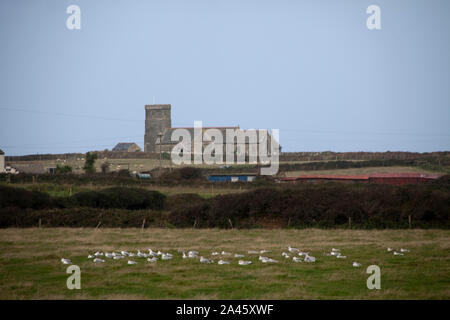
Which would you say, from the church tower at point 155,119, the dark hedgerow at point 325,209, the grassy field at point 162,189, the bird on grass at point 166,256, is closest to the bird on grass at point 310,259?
the bird on grass at point 166,256

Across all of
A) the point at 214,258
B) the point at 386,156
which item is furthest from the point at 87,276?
the point at 386,156

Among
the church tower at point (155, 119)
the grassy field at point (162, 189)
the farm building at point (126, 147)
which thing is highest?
the church tower at point (155, 119)

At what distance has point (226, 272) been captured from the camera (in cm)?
1548

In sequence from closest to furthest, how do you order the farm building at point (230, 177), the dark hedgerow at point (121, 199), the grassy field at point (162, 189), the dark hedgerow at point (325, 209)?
the dark hedgerow at point (325, 209) → the dark hedgerow at point (121, 199) → the grassy field at point (162, 189) → the farm building at point (230, 177)

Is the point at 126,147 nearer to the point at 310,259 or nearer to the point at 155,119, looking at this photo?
the point at 155,119

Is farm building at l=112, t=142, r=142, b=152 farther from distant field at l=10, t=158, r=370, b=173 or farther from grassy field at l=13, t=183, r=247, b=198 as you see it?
grassy field at l=13, t=183, r=247, b=198

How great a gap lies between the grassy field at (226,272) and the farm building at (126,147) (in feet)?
355

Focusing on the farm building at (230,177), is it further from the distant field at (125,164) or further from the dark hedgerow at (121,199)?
the dark hedgerow at (121,199)

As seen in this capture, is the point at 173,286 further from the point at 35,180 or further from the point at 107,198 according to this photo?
the point at 35,180

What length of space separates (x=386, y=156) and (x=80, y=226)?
7273cm

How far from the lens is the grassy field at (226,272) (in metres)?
→ 12.9

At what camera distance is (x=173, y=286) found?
13656 mm
